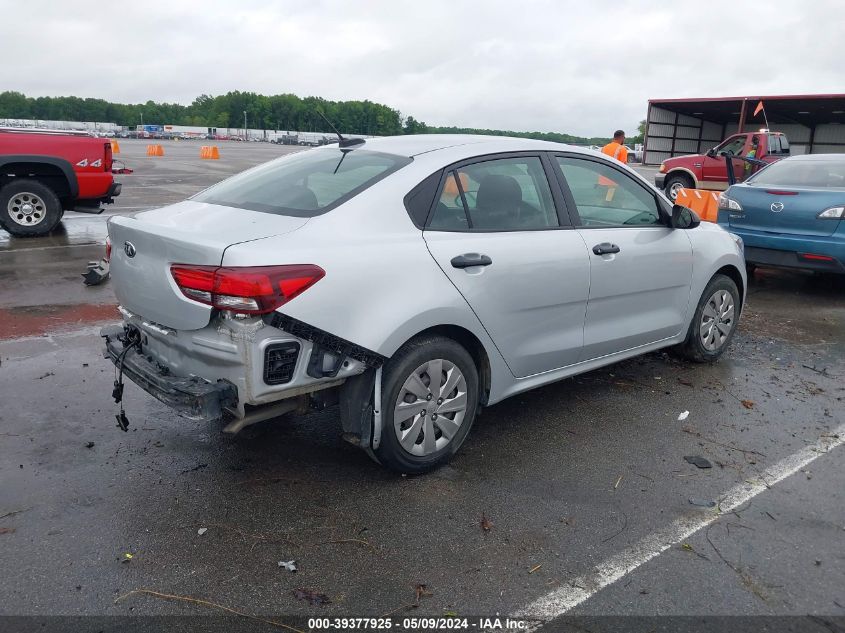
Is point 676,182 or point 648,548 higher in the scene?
point 676,182

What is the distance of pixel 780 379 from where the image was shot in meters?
5.48

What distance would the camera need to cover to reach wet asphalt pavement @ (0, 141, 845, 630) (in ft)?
9.24

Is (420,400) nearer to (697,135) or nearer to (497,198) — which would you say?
(497,198)

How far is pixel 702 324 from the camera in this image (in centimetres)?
557

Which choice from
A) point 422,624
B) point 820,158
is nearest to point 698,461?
point 422,624

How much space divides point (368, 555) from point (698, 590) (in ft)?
4.46

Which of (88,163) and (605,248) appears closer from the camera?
(605,248)

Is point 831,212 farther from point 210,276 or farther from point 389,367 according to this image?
point 210,276

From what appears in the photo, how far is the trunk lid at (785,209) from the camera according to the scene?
7.96 meters

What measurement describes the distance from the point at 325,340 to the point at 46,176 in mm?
9438

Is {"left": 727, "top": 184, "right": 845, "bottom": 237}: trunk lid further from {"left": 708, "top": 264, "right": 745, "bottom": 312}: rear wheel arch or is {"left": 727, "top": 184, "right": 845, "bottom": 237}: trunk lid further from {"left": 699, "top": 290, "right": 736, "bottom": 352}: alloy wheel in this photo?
{"left": 699, "top": 290, "right": 736, "bottom": 352}: alloy wheel

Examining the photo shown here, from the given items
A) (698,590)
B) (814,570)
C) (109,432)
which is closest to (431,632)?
(698,590)

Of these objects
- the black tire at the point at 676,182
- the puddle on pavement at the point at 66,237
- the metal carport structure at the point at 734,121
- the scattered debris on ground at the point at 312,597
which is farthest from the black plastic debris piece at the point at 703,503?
the metal carport structure at the point at 734,121

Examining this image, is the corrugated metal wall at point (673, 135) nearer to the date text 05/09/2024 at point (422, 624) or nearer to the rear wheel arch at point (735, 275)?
the rear wheel arch at point (735, 275)
